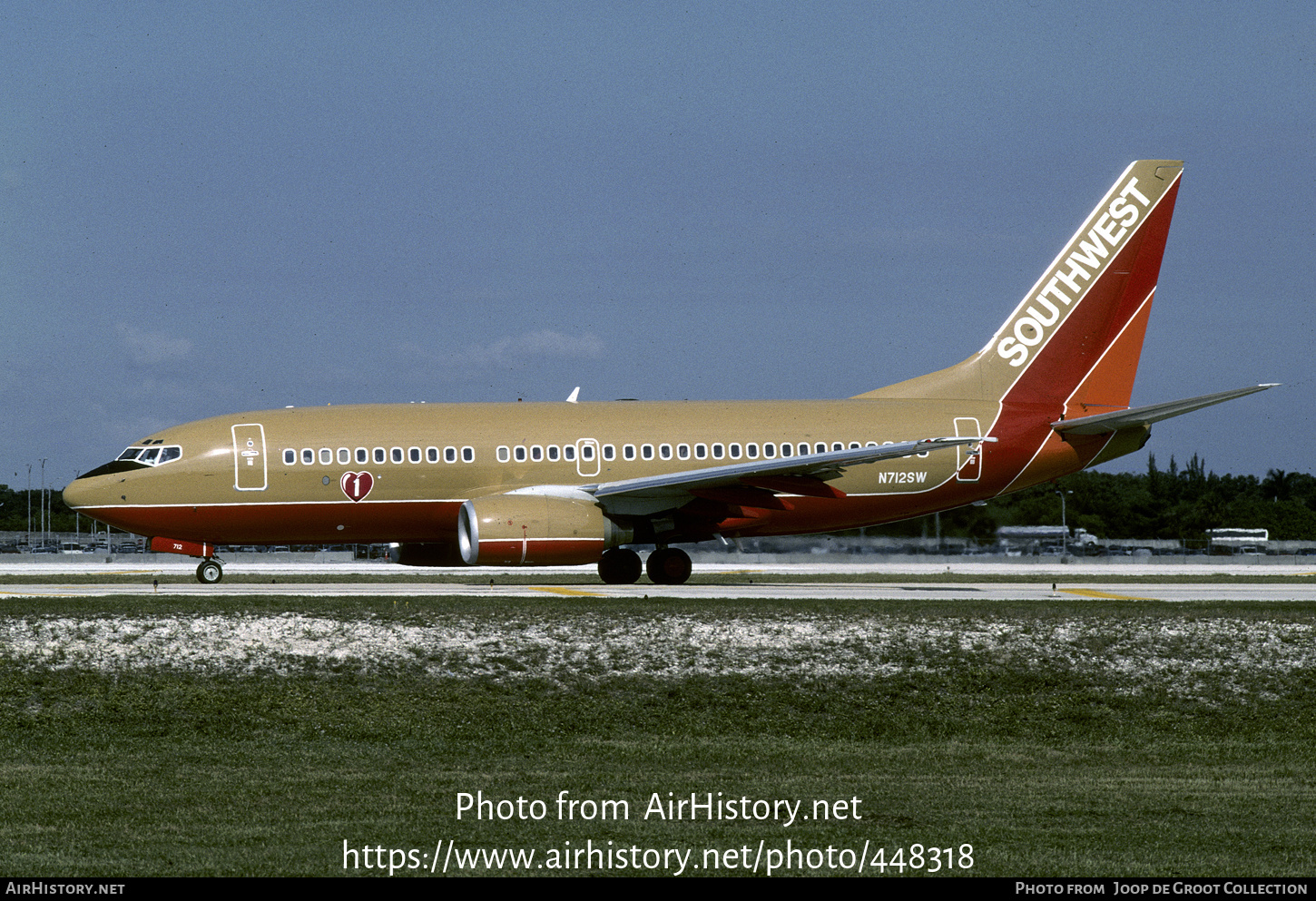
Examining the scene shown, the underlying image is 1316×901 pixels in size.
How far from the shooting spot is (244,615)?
1958 cm

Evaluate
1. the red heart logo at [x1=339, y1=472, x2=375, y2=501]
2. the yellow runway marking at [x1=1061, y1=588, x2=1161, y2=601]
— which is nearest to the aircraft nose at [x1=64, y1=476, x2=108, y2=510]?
the red heart logo at [x1=339, y1=472, x2=375, y2=501]

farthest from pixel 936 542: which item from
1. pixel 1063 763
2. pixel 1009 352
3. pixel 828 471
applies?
pixel 1063 763

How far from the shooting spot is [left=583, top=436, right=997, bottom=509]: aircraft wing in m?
28.1

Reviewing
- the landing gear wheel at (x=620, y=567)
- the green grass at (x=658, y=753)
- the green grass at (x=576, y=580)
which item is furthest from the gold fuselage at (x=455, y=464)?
the green grass at (x=658, y=753)

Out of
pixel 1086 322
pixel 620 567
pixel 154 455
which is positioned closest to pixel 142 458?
pixel 154 455

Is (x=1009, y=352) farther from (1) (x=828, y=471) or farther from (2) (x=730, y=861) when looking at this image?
(2) (x=730, y=861)

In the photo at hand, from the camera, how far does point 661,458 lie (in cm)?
3053

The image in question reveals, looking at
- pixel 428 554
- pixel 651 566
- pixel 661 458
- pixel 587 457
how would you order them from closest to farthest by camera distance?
pixel 587 457
pixel 661 458
pixel 651 566
pixel 428 554

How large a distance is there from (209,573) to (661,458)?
982 cm

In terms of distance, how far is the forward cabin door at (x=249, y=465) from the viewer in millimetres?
29859

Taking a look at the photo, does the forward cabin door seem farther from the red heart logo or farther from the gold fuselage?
the red heart logo

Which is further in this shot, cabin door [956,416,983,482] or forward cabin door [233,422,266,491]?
cabin door [956,416,983,482]

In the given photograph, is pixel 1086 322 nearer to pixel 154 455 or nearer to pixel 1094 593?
pixel 1094 593

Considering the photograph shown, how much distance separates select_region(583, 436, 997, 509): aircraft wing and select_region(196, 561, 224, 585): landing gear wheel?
26.1ft
